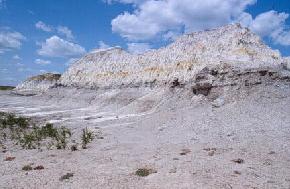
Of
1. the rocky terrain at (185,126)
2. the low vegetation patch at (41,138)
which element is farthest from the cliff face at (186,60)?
the low vegetation patch at (41,138)

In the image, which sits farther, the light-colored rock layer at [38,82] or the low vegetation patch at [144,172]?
the light-colored rock layer at [38,82]

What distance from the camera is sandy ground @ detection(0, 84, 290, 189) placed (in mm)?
16562

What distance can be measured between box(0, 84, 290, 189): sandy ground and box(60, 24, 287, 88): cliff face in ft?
28.2

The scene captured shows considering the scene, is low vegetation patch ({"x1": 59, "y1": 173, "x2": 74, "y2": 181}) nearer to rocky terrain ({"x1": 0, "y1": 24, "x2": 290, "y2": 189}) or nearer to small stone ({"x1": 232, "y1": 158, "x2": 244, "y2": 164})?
rocky terrain ({"x1": 0, "y1": 24, "x2": 290, "y2": 189})

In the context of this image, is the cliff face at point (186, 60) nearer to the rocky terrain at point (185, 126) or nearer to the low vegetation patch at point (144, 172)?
the rocky terrain at point (185, 126)

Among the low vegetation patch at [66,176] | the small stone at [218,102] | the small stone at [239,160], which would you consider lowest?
the low vegetation patch at [66,176]

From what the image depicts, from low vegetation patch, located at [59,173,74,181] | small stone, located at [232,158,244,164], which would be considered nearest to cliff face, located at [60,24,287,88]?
small stone, located at [232,158,244,164]

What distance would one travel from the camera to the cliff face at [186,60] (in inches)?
1848

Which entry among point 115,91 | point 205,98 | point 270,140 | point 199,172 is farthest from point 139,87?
point 199,172

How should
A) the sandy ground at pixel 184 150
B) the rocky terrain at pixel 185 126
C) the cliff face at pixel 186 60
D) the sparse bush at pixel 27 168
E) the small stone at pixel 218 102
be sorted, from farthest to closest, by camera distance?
the cliff face at pixel 186 60 → the small stone at pixel 218 102 → the sparse bush at pixel 27 168 → the rocky terrain at pixel 185 126 → the sandy ground at pixel 184 150

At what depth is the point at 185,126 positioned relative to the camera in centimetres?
3191

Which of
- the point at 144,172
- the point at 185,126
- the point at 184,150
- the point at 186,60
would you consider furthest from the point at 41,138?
the point at 186,60

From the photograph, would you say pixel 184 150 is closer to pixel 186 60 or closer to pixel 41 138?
pixel 41 138

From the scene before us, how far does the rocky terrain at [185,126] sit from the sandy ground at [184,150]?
5cm
